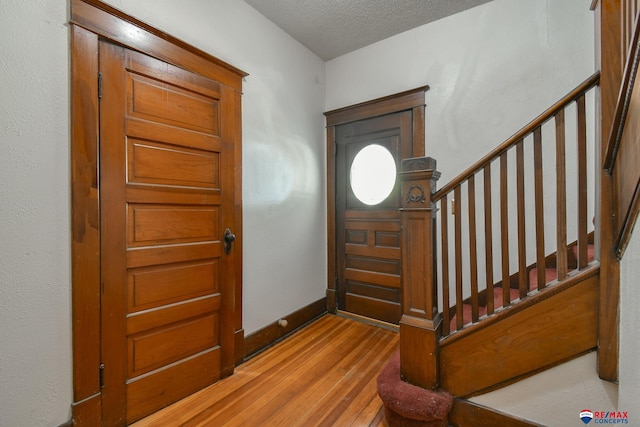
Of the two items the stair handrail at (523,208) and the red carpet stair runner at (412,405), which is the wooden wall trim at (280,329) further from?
the stair handrail at (523,208)

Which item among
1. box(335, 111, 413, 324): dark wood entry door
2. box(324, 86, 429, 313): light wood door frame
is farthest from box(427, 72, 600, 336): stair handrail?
box(324, 86, 429, 313): light wood door frame

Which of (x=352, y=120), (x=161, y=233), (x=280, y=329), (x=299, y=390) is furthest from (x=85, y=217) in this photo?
(x=352, y=120)

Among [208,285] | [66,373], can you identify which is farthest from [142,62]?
[66,373]

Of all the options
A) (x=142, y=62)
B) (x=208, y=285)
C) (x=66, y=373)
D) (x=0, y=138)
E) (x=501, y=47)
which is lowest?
(x=66, y=373)

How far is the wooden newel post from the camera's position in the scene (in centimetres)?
146

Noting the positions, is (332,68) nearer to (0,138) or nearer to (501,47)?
(501,47)

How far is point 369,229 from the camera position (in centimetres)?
279

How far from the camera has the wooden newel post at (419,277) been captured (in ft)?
4.80

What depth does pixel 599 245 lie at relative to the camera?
1177 mm

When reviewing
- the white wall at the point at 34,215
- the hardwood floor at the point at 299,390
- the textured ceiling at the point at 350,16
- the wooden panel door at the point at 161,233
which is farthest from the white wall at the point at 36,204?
the textured ceiling at the point at 350,16

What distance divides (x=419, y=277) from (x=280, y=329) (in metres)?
1.47

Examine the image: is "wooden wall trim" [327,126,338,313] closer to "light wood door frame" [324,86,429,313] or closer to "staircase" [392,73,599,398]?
"light wood door frame" [324,86,429,313]

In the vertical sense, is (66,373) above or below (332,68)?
below

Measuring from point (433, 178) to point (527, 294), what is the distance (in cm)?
72
